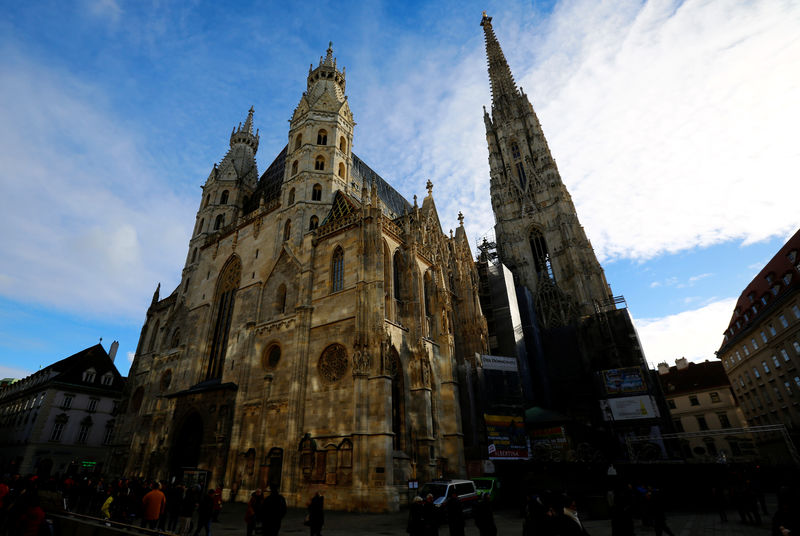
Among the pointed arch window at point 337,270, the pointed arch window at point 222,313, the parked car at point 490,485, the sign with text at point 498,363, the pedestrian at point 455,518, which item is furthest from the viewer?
the pointed arch window at point 222,313

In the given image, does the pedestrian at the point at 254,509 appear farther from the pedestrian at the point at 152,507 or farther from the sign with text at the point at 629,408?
the sign with text at the point at 629,408

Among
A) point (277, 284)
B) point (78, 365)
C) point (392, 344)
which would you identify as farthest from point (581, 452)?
point (78, 365)

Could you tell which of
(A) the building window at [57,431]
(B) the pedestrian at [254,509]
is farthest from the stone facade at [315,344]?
(A) the building window at [57,431]

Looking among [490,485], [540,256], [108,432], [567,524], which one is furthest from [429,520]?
[108,432]

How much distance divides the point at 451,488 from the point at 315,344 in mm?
10320

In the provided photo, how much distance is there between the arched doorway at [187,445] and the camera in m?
22.3

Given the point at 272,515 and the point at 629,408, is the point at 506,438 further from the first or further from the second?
the point at 272,515

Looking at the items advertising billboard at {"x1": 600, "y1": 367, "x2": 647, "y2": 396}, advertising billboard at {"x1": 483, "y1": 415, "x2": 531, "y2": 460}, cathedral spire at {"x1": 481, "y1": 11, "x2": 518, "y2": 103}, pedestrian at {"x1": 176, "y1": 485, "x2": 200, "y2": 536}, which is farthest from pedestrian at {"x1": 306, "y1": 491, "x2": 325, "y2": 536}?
cathedral spire at {"x1": 481, "y1": 11, "x2": 518, "y2": 103}

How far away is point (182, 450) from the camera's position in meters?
22.9

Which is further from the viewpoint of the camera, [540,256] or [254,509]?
[540,256]

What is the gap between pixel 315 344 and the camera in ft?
67.2

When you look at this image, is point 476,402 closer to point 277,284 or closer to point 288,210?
point 277,284

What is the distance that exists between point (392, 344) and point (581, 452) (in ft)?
53.5

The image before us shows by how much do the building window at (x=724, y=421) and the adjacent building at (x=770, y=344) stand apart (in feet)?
15.1
